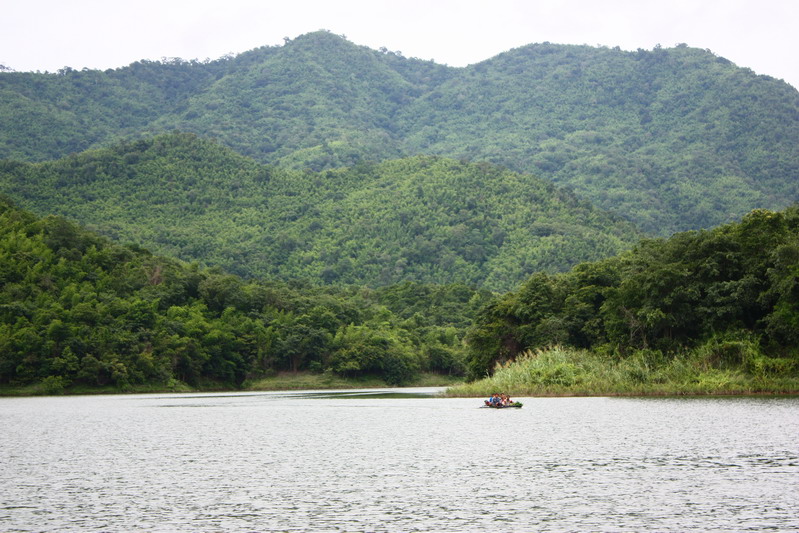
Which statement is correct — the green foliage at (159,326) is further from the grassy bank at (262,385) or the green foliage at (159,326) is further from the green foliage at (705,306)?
the green foliage at (705,306)

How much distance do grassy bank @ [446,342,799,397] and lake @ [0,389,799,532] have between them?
451 centimetres

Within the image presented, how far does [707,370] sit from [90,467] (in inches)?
2085

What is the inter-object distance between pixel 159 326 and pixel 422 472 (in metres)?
99.6

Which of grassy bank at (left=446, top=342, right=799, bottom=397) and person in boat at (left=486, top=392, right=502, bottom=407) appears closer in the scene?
grassy bank at (left=446, top=342, right=799, bottom=397)

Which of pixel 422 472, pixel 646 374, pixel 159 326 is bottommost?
pixel 422 472

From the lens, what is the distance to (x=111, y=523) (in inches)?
1161

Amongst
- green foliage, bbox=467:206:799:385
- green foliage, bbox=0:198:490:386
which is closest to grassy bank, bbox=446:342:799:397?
green foliage, bbox=467:206:799:385

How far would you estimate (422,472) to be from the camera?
40.3 m

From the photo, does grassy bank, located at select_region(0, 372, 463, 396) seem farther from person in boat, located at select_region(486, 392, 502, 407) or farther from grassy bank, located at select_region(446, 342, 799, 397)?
person in boat, located at select_region(486, 392, 502, 407)

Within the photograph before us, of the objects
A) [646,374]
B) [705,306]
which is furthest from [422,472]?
[705,306]

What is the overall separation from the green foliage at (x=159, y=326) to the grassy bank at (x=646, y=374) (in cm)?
5476

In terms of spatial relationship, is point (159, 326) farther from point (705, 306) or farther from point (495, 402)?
point (705, 306)

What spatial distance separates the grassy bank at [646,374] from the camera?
7362 centimetres

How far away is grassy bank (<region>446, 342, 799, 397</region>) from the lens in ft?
242
